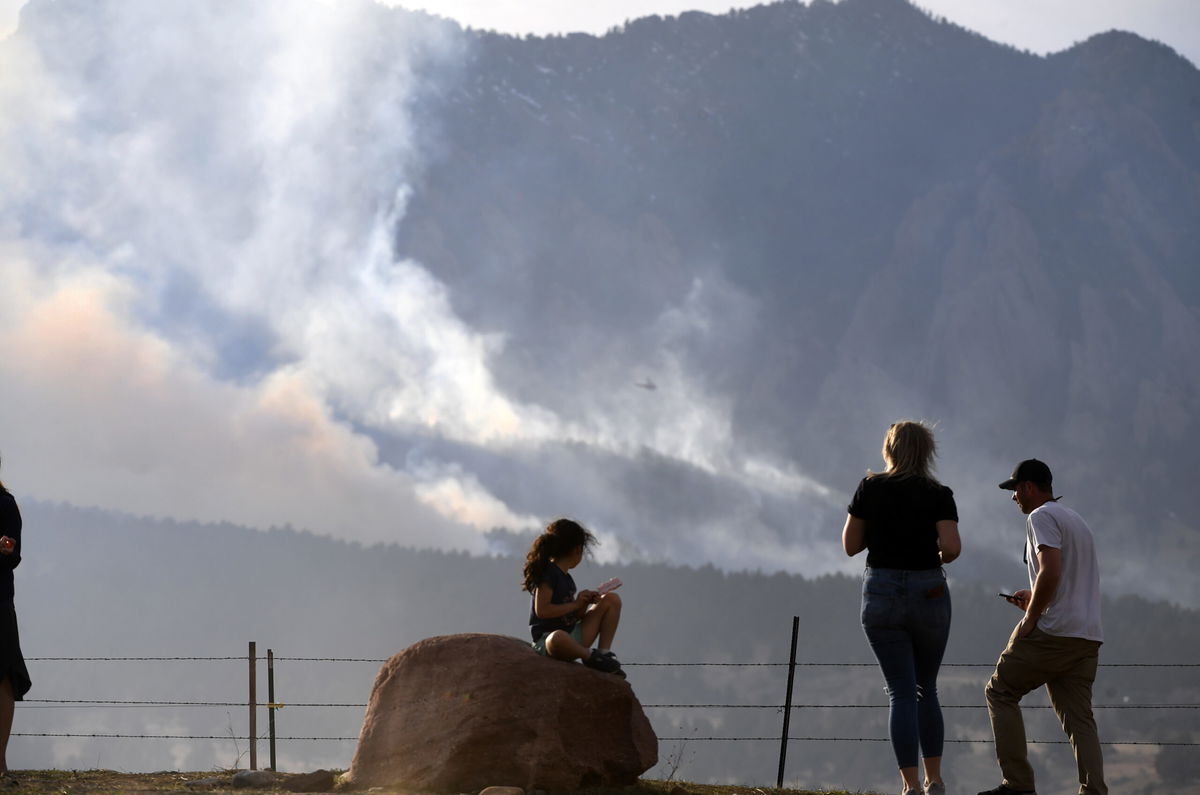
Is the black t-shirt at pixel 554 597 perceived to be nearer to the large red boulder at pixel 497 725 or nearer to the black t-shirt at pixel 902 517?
the large red boulder at pixel 497 725

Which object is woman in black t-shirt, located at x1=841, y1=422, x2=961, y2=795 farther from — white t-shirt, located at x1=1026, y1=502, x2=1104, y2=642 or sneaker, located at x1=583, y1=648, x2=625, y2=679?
sneaker, located at x1=583, y1=648, x2=625, y2=679

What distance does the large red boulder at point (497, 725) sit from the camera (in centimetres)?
767

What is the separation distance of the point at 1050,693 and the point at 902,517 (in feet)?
4.47

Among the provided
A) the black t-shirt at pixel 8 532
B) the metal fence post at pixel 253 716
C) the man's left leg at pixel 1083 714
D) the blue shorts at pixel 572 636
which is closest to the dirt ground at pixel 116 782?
the metal fence post at pixel 253 716

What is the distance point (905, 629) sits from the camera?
659 cm

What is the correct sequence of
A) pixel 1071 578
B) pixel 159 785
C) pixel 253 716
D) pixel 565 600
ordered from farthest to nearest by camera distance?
1. pixel 253 716
2. pixel 159 785
3. pixel 565 600
4. pixel 1071 578

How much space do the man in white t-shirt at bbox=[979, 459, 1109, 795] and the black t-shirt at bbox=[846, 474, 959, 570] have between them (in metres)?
0.50

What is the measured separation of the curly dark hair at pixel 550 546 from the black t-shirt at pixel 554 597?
0.15 feet

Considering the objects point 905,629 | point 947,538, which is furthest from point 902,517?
point 905,629

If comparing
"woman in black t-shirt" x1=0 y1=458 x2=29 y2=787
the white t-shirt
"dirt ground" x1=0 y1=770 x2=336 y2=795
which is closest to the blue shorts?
"dirt ground" x1=0 y1=770 x2=336 y2=795

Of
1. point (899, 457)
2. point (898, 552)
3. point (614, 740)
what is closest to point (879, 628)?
point (898, 552)

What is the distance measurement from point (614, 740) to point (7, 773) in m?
4.21

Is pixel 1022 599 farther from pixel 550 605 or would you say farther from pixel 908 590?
pixel 550 605

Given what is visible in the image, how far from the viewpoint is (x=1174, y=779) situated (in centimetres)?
18200
